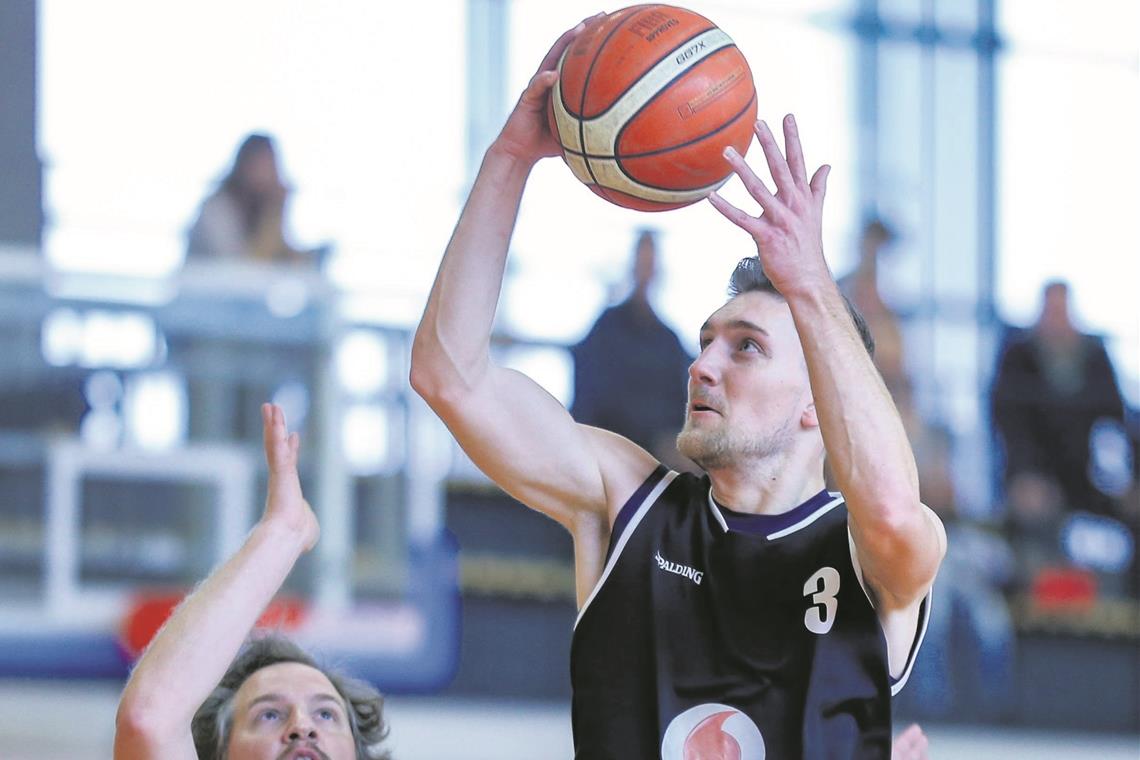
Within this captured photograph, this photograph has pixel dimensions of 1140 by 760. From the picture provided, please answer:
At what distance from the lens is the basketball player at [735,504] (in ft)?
10.6

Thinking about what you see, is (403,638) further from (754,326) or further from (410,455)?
(754,326)

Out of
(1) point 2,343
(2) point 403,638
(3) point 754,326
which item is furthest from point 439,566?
(3) point 754,326

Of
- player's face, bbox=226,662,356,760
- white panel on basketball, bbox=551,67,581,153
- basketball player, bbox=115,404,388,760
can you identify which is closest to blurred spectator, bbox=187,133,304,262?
basketball player, bbox=115,404,388,760

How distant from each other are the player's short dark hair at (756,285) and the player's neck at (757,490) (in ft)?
1.03

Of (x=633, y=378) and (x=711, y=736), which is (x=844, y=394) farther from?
(x=633, y=378)

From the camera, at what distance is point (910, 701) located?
29.2 feet

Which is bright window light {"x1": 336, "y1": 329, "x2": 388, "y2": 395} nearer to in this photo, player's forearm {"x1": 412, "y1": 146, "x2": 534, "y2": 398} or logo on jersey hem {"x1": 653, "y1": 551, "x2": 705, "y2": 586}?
player's forearm {"x1": 412, "y1": 146, "x2": 534, "y2": 398}

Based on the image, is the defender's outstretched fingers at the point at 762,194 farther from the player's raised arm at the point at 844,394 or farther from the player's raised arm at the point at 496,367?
the player's raised arm at the point at 496,367

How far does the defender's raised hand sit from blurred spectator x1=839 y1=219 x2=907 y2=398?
5809mm

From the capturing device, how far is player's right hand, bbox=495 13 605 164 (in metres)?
3.58

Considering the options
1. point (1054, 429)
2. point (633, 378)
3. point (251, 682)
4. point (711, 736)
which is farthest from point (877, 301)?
point (711, 736)

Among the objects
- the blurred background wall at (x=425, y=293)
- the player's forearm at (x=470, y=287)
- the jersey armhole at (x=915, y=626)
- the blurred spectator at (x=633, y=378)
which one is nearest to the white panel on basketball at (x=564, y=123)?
the player's forearm at (x=470, y=287)

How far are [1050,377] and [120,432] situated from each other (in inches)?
200

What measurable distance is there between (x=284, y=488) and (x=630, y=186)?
3.04ft
